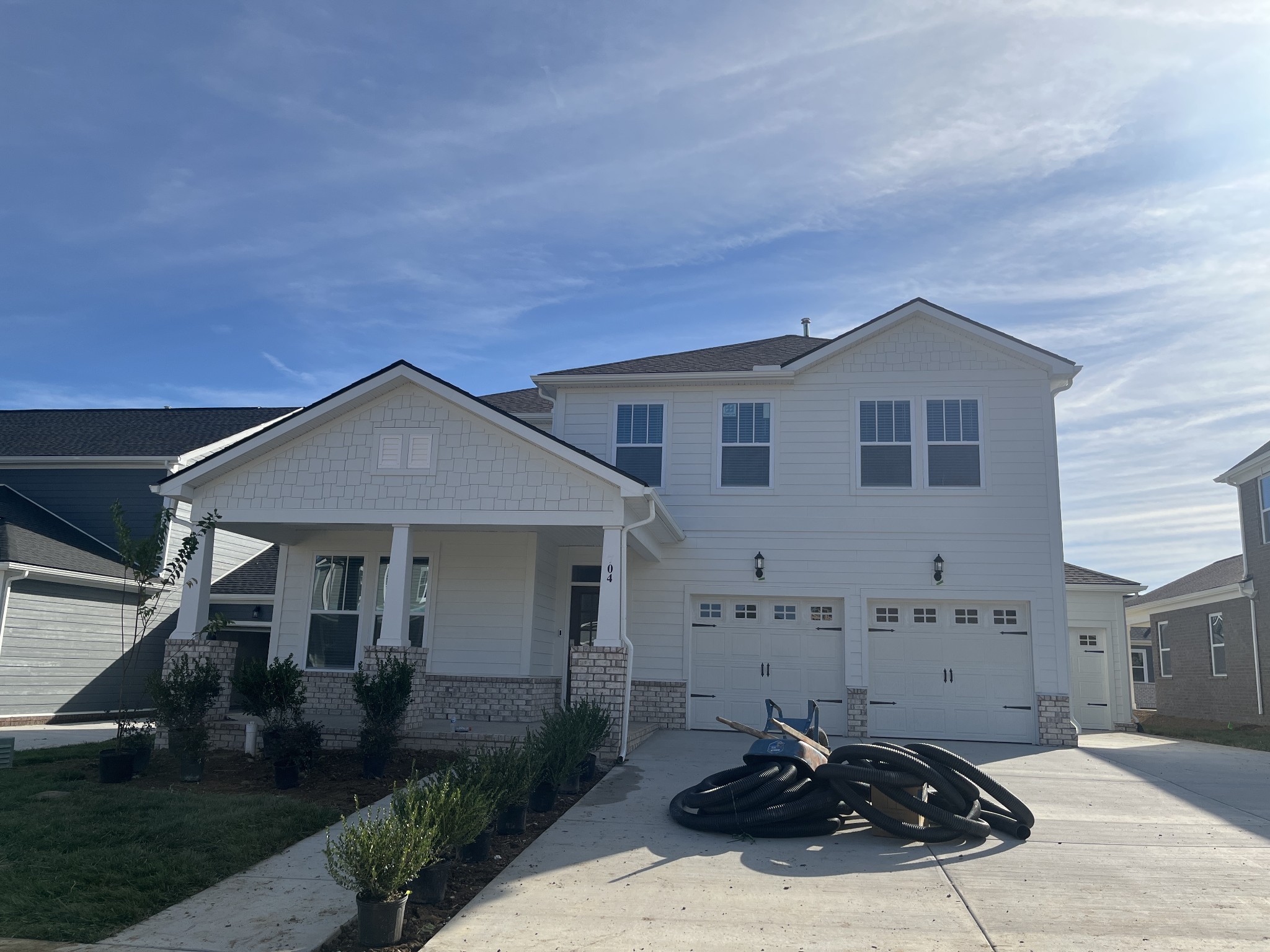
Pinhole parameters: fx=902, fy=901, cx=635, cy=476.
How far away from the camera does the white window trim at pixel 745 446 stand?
14852 mm

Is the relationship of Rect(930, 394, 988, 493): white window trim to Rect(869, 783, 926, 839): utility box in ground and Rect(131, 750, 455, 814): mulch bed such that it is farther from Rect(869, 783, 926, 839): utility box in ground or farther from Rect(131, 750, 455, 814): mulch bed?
Rect(131, 750, 455, 814): mulch bed

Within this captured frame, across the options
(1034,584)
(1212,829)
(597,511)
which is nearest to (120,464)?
(597,511)

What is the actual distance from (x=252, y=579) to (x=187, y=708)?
10170 mm

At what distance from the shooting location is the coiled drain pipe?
686 centimetres

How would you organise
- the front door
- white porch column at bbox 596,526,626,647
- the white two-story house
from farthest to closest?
the front door, the white two-story house, white porch column at bbox 596,526,626,647

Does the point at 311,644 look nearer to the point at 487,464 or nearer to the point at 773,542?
the point at 487,464

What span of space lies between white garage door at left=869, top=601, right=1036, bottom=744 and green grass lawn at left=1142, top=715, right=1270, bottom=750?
4.22m

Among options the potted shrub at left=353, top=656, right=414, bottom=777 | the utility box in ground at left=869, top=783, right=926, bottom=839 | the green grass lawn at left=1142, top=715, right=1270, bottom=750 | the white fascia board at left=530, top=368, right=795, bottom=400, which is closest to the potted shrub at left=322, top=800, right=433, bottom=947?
the utility box in ground at left=869, top=783, right=926, bottom=839

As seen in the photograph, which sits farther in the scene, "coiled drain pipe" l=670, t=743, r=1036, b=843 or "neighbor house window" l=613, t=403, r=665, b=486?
"neighbor house window" l=613, t=403, r=665, b=486

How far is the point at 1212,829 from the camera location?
7.75 m

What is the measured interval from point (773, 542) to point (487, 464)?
5226mm

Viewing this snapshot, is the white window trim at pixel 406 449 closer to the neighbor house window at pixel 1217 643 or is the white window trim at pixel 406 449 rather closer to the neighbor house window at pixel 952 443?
the neighbor house window at pixel 952 443

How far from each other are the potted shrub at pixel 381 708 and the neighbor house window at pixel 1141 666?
27302mm

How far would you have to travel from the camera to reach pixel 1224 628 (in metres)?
21.4
